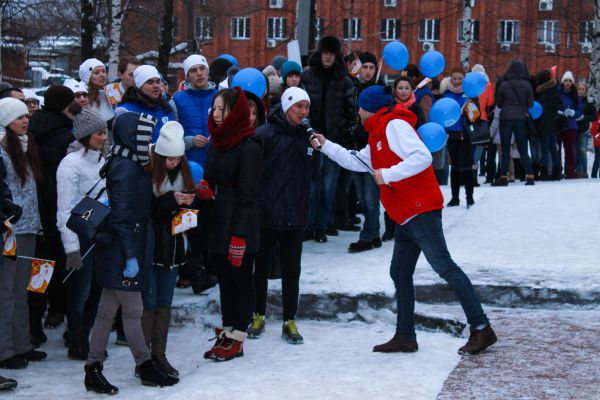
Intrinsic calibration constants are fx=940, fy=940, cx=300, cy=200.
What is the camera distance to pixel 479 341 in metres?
6.68

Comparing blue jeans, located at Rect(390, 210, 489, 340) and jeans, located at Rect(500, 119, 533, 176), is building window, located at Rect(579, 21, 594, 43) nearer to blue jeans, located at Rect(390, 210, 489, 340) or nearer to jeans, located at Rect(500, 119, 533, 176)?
jeans, located at Rect(500, 119, 533, 176)

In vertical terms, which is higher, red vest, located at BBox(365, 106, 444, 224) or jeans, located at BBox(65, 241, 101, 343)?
red vest, located at BBox(365, 106, 444, 224)

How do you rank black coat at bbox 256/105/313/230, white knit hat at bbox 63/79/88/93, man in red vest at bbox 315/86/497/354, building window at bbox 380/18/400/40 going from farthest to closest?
building window at bbox 380/18/400/40 < white knit hat at bbox 63/79/88/93 < black coat at bbox 256/105/313/230 < man in red vest at bbox 315/86/497/354

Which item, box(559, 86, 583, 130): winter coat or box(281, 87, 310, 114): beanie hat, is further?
box(559, 86, 583, 130): winter coat

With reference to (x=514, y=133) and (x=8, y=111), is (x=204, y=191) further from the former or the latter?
(x=514, y=133)

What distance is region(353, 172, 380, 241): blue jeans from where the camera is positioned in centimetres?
1007

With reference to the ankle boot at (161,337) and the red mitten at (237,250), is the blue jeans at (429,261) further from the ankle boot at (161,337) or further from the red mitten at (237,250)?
the ankle boot at (161,337)

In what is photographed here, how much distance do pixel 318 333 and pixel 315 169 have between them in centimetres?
270

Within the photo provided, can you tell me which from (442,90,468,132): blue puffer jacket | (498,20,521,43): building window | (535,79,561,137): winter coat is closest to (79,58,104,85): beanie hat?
(442,90,468,132): blue puffer jacket

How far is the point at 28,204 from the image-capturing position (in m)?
7.18

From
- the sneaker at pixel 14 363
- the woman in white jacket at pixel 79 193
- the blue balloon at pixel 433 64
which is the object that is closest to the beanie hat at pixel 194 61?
the woman in white jacket at pixel 79 193

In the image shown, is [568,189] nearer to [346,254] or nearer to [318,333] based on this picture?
[346,254]

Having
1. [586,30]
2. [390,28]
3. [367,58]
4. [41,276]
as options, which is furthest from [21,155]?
[390,28]

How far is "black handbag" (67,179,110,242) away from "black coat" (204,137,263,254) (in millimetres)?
970
